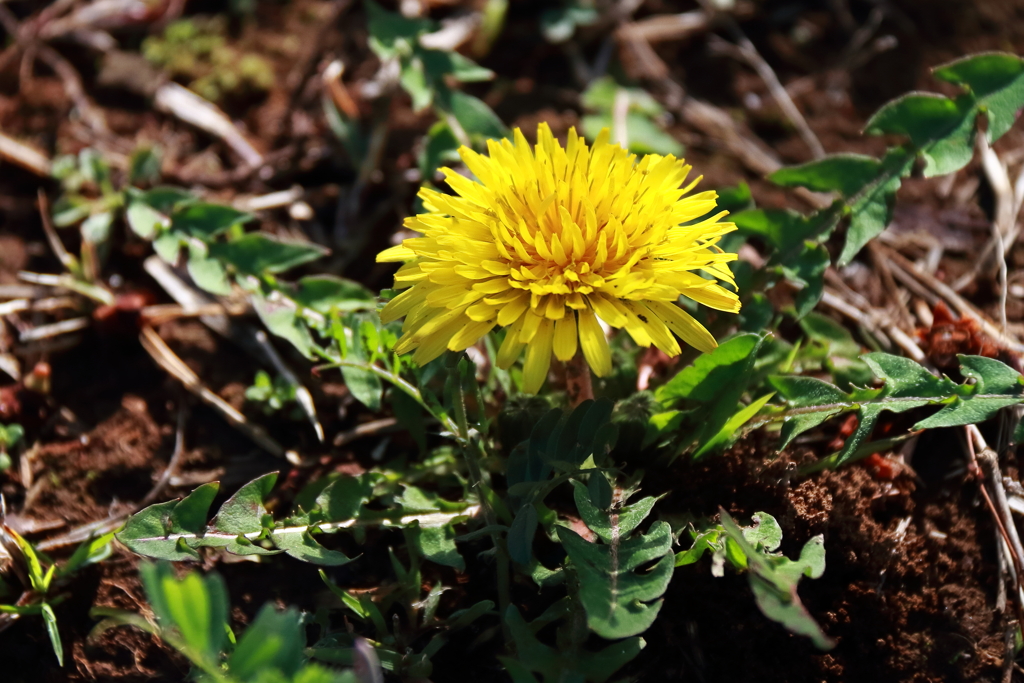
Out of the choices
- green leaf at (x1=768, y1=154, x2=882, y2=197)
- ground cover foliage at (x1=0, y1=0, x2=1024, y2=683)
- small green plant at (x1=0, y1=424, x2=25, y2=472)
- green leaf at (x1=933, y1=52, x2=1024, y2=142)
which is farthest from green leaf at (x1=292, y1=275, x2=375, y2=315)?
green leaf at (x1=933, y1=52, x2=1024, y2=142)

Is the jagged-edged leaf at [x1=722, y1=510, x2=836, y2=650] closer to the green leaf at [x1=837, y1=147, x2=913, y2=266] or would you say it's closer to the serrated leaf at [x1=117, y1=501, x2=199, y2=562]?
the green leaf at [x1=837, y1=147, x2=913, y2=266]

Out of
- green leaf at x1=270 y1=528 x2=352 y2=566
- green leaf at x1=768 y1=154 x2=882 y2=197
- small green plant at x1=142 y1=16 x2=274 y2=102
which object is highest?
small green plant at x1=142 y1=16 x2=274 y2=102

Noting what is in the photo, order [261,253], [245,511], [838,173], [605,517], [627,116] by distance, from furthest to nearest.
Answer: [627,116] < [261,253] < [838,173] < [245,511] < [605,517]

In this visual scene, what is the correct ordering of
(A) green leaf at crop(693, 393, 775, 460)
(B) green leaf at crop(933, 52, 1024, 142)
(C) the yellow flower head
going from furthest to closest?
1. (B) green leaf at crop(933, 52, 1024, 142)
2. (A) green leaf at crop(693, 393, 775, 460)
3. (C) the yellow flower head

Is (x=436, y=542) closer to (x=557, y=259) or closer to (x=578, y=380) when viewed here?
(x=578, y=380)

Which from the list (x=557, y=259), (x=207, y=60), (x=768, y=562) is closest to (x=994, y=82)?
(x=557, y=259)

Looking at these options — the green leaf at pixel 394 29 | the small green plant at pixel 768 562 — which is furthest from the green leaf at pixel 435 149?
the small green plant at pixel 768 562

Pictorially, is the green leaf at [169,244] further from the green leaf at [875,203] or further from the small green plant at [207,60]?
the green leaf at [875,203]
